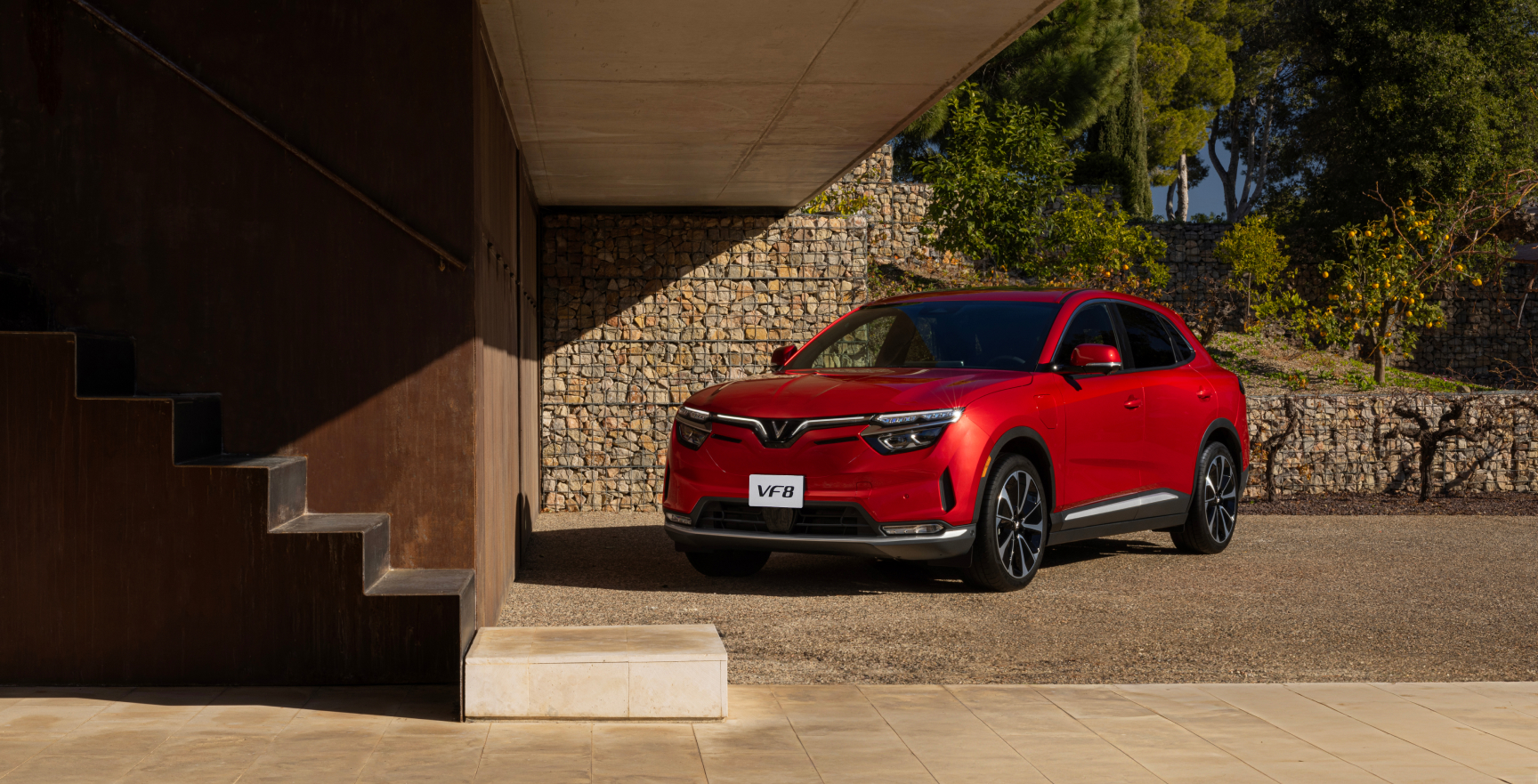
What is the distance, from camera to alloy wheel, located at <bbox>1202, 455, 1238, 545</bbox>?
8906 mm

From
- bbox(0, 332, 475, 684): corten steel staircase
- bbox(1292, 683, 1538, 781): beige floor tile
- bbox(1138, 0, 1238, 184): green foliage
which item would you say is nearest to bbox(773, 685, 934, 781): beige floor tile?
bbox(0, 332, 475, 684): corten steel staircase

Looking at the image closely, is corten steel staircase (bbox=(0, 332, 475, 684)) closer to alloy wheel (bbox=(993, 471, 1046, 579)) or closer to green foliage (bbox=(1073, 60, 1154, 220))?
alloy wheel (bbox=(993, 471, 1046, 579))

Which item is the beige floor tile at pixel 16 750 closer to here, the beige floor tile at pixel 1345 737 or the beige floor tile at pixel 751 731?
the beige floor tile at pixel 751 731

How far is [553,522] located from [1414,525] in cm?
740

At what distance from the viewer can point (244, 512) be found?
453 cm

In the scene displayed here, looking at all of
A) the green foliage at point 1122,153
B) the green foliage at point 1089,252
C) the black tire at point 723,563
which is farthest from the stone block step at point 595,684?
the green foliage at point 1122,153

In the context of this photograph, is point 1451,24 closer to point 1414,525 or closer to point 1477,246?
point 1477,246

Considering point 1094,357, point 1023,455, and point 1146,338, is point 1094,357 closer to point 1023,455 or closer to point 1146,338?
point 1023,455

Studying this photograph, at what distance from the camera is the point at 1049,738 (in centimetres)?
407

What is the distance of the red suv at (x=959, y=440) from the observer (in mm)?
6691

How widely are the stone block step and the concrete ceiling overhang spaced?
2.69 metres

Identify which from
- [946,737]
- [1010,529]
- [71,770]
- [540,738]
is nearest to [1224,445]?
[1010,529]

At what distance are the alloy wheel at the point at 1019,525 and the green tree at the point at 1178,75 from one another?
3787 cm

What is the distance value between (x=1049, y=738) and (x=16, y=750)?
308cm
